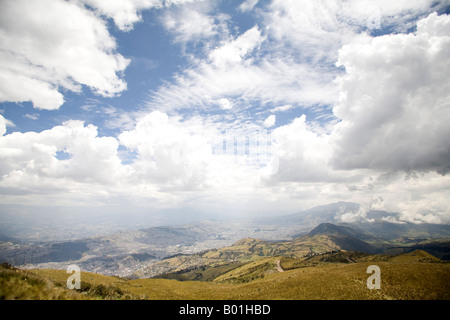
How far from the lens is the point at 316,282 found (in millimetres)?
32781

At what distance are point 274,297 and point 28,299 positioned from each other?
91.1 ft
